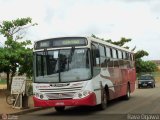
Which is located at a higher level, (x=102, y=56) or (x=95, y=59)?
(x=102, y=56)

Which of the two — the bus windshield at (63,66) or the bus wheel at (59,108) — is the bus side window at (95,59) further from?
the bus wheel at (59,108)

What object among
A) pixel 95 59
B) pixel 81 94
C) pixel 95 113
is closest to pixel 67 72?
pixel 81 94

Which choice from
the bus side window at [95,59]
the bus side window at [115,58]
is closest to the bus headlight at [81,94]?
the bus side window at [95,59]

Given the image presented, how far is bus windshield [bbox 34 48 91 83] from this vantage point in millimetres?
18938

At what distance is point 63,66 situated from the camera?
752 inches

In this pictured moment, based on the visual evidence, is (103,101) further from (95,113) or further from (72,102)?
(72,102)

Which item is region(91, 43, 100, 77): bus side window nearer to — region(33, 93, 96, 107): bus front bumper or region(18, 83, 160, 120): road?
region(33, 93, 96, 107): bus front bumper

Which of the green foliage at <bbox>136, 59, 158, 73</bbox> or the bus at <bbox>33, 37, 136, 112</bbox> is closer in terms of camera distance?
the bus at <bbox>33, 37, 136, 112</bbox>

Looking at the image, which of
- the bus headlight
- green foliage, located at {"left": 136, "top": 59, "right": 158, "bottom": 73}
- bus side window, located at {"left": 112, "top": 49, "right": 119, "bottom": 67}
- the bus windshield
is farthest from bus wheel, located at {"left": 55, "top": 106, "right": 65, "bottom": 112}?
green foliage, located at {"left": 136, "top": 59, "right": 158, "bottom": 73}

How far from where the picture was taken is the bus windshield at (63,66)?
1894cm

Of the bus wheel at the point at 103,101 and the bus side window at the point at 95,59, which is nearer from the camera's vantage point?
the bus side window at the point at 95,59

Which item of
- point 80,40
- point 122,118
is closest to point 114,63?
point 80,40

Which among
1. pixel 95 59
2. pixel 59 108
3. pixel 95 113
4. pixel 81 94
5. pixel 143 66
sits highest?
pixel 143 66

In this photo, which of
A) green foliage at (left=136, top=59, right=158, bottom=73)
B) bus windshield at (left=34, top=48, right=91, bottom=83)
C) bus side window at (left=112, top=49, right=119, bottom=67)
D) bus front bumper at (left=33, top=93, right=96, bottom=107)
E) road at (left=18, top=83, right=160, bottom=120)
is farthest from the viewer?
green foliage at (left=136, top=59, right=158, bottom=73)
